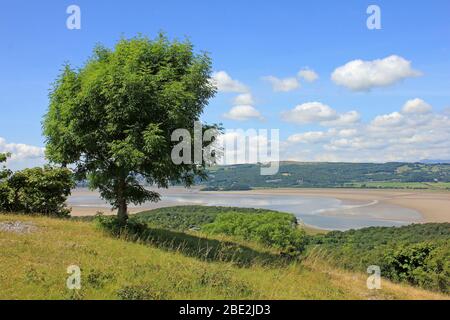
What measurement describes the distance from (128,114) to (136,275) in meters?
7.58

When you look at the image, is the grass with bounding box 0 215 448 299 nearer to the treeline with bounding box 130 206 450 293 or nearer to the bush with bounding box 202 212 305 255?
the treeline with bounding box 130 206 450 293

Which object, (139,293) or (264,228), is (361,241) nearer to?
(264,228)

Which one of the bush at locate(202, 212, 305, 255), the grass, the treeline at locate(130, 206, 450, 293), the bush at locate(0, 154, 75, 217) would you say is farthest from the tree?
the bush at locate(202, 212, 305, 255)

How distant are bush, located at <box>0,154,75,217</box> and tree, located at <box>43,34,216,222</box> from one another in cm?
546

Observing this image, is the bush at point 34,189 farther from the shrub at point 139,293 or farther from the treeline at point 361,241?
the shrub at point 139,293

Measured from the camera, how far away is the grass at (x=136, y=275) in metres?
9.94

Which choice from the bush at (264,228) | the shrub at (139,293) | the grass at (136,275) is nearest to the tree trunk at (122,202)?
the grass at (136,275)

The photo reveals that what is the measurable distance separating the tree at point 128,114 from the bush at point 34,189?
5.46 metres

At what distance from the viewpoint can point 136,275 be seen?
1159 cm

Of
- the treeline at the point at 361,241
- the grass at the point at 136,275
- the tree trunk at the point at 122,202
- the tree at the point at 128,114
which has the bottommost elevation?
the treeline at the point at 361,241
